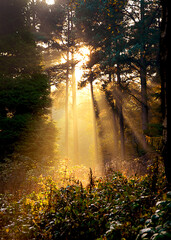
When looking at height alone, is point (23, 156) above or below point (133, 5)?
below

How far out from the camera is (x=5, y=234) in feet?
12.6

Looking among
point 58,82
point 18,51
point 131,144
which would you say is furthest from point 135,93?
point 18,51

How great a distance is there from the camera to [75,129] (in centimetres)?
2619

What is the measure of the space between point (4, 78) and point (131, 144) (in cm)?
1564

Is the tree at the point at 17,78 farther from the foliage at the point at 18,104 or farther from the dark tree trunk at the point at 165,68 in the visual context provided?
the dark tree trunk at the point at 165,68

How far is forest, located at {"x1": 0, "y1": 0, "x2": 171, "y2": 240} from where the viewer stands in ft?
10.3

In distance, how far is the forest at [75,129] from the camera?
10.3 feet

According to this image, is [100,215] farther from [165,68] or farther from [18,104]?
[18,104]

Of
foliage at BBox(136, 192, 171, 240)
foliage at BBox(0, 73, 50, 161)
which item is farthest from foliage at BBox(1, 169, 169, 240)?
foliage at BBox(0, 73, 50, 161)

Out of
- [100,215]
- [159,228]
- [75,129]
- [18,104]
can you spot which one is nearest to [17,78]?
[18,104]

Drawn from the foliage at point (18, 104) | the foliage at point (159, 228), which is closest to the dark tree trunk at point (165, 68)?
the foliage at point (159, 228)

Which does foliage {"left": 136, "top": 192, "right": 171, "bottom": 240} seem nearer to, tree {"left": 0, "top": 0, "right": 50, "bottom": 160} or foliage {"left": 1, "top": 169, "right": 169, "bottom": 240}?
foliage {"left": 1, "top": 169, "right": 169, "bottom": 240}

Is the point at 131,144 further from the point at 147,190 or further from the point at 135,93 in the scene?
the point at 147,190

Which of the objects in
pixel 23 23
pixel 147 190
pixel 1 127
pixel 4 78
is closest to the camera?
pixel 147 190
